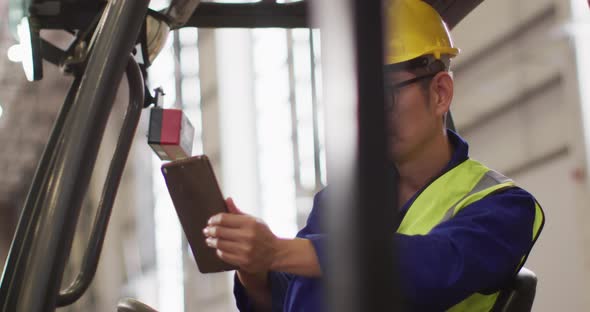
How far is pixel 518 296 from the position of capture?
1620 mm

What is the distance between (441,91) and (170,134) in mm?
507

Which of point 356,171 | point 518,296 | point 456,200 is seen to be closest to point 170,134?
point 456,200

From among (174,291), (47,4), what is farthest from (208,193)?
(174,291)

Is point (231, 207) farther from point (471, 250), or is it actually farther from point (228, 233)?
point (471, 250)

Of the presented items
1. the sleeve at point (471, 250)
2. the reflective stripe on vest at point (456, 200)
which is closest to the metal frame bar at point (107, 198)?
the reflective stripe on vest at point (456, 200)

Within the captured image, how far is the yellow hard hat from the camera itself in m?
1.81

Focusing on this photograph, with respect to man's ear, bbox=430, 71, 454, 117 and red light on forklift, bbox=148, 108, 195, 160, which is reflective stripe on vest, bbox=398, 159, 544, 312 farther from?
red light on forklift, bbox=148, 108, 195, 160

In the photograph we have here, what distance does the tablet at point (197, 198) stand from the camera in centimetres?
141

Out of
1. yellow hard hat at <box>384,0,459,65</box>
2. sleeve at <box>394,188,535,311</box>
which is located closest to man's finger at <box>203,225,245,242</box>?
sleeve at <box>394,188,535,311</box>

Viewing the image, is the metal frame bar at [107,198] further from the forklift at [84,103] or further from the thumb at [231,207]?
the thumb at [231,207]

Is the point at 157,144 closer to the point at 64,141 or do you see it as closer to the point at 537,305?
the point at 64,141

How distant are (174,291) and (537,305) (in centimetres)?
979

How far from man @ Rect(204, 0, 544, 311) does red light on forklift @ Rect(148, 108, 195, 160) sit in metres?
0.23

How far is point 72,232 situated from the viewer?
178 centimetres
